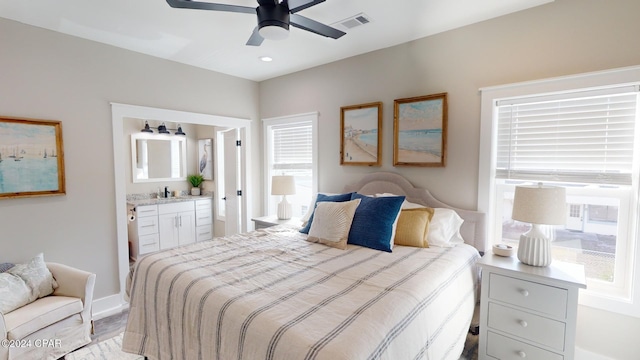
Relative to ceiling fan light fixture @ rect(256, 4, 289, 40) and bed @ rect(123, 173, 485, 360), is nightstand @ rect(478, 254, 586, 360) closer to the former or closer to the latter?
bed @ rect(123, 173, 485, 360)

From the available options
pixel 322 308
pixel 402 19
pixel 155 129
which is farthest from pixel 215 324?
pixel 155 129

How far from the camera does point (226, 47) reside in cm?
300

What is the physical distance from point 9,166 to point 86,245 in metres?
0.91

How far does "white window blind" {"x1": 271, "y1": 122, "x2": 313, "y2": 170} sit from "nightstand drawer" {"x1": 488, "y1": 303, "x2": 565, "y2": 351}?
A: 2525 millimetres

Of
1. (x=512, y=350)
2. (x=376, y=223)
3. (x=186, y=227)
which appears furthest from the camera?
(x=186, y=227)

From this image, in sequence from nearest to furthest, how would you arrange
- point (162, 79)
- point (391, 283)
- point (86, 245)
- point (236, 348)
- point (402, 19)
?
1. point (236, 348)
2. point (391, 283)
3. point (402, 19)
4. point (86, 245)
5. point (162, 79)

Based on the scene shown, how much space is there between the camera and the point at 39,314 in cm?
208

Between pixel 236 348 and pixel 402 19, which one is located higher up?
pixel 402 19

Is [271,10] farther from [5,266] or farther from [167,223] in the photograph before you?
[167,223]

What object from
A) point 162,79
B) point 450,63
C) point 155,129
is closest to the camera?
point 450,63

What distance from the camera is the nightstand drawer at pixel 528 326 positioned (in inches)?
71.4

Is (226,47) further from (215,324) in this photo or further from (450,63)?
(215,324)

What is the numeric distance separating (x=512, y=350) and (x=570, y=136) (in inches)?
62.2

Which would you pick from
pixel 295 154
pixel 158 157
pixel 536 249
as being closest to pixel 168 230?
pixel 158 157
